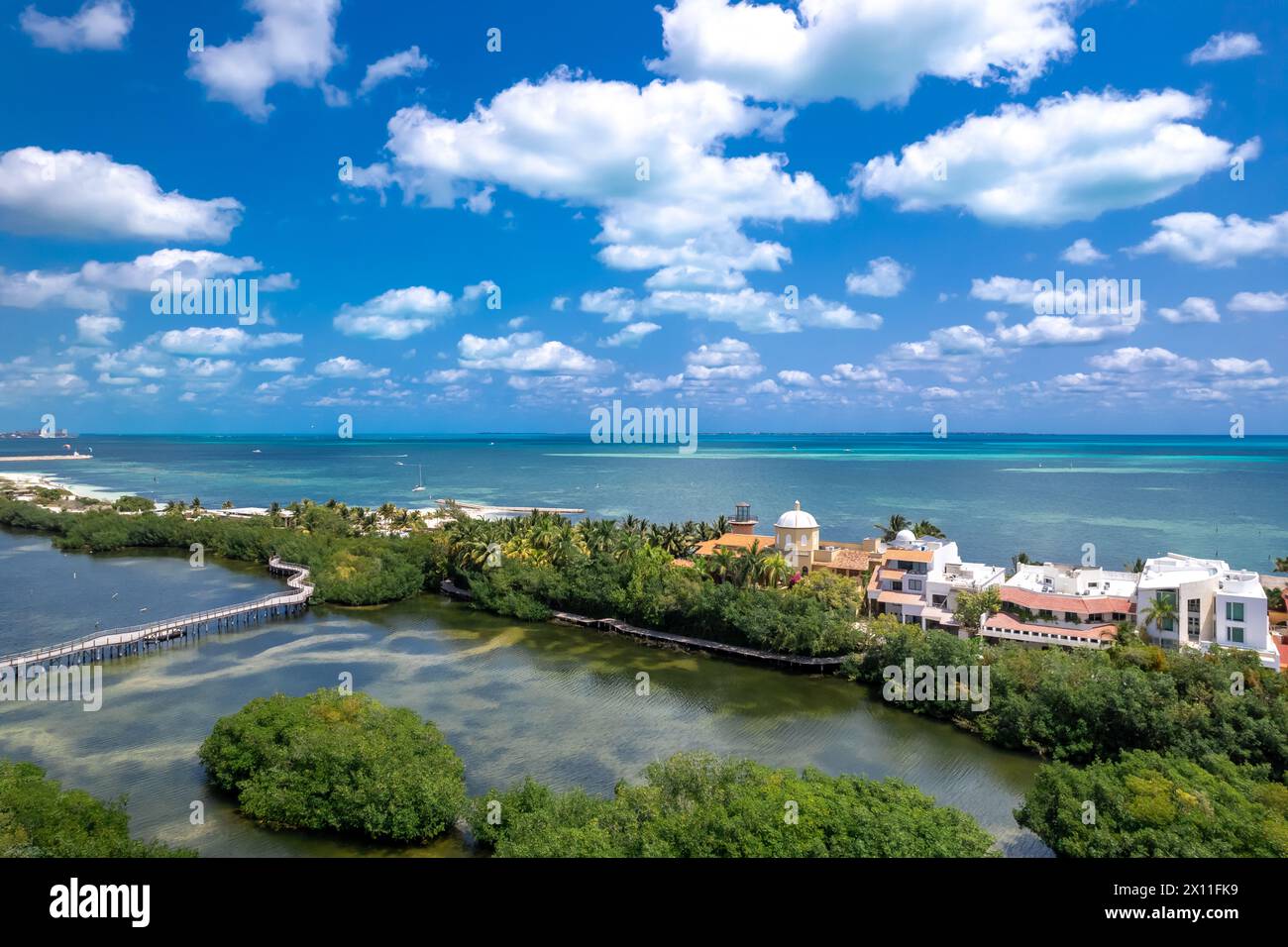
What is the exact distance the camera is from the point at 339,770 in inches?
861

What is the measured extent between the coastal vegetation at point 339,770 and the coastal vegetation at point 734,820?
2.31 metres

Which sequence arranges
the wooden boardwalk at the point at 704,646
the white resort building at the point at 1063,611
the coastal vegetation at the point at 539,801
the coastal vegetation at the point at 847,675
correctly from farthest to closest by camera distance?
the wooden boardwalk at the point at 704,646 → the white resort building at the point at 1063,611 → the coastal vegetation at the point at 847,675 → the coastal vegetation at the point at 539,801

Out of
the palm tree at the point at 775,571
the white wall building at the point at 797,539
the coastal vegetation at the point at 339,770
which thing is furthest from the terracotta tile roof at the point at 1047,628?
the coastal vegetation at the point at 339,770

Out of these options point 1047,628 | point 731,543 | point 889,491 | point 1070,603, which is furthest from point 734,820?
point 889,491

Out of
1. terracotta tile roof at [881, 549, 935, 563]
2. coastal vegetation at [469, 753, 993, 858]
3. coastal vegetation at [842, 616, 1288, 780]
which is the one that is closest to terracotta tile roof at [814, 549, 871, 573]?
terracotta tile roof at [881, 549, 935, 563]

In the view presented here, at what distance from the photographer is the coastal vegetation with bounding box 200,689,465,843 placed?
21.3 m

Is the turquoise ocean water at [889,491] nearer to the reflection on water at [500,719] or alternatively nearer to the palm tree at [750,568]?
the palm tree at [750,568]

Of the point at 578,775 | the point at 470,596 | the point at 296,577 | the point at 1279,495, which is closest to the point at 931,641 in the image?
the point at 578,775

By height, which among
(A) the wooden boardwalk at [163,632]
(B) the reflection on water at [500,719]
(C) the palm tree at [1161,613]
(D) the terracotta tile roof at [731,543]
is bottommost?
(B) the reflection on water at [500,719]

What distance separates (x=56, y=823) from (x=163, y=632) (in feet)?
83.0

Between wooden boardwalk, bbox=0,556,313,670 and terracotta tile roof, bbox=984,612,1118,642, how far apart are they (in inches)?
1548

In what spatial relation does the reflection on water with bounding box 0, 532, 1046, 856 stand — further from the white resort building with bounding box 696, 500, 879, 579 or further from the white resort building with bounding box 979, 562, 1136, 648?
the white resort building with bounding box 696, 500, 879, 579

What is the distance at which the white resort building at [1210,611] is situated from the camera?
101ft
